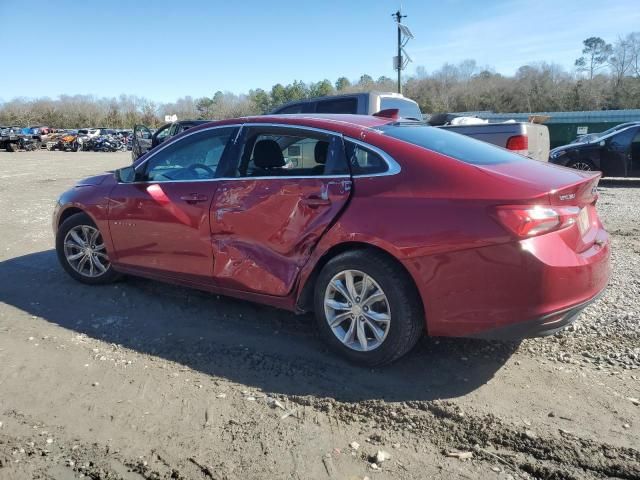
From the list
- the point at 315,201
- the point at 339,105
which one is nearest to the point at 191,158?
the point at 315,201

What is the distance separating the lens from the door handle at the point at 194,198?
422 cm

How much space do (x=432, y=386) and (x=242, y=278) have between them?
1.62m

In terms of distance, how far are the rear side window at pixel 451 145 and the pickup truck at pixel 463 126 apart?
4.33 metres

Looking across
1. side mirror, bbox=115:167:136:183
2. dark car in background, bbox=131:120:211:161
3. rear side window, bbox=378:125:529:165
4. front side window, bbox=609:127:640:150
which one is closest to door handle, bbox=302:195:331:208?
rear side window, bbox=378:125:529:165

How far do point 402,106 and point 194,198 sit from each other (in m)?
6.64

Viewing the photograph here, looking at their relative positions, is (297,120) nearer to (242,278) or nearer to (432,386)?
(242,278)

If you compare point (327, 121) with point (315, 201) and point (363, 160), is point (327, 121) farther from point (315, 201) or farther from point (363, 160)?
point (315, 201)

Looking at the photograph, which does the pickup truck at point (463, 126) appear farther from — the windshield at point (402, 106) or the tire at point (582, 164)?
the tire at point (582, 164)

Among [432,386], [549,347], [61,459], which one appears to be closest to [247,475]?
[61,459]

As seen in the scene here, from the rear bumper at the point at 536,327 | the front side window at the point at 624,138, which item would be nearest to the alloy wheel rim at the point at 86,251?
the rear bumper at the point at 536,327

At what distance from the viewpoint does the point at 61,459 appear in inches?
105

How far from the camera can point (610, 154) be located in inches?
509

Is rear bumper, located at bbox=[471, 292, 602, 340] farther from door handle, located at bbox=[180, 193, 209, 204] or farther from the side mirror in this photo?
the side mirror

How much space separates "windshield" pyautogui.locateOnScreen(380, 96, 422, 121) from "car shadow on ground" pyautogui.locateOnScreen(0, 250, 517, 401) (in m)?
5.87
